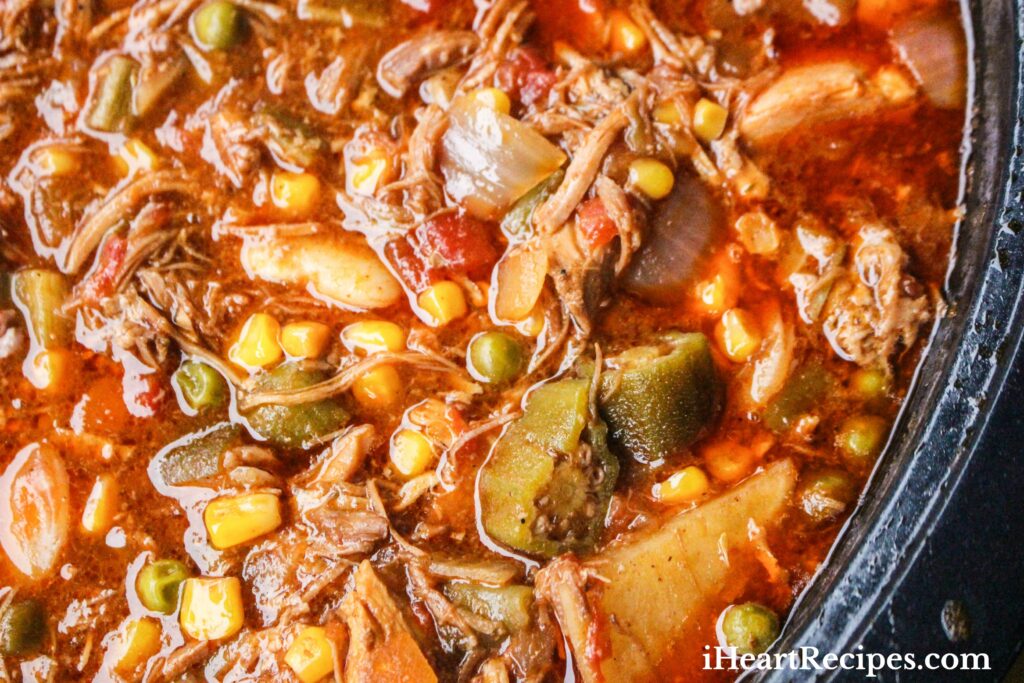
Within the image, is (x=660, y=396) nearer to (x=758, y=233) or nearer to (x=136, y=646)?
(x=758, y=233)

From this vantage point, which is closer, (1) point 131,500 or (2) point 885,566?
(2) point 885,566

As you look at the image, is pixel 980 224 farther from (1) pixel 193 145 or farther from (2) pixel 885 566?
(1) pixel 193 145

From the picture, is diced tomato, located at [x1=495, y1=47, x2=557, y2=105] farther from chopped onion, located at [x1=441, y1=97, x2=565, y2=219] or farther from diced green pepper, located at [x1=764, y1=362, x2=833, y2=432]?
diced green pepper, located at [x1=764, y1=362, x2=833, y2=432]

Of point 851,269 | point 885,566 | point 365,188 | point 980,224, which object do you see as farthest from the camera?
point 365,188

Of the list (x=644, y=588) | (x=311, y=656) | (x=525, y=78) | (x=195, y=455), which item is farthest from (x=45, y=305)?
(x=644, y=588)

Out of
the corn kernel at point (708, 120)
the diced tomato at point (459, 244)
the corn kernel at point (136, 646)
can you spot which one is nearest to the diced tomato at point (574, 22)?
the corn kernel at point (708, 120)

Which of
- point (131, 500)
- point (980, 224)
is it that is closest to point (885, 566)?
point (980, 224)
